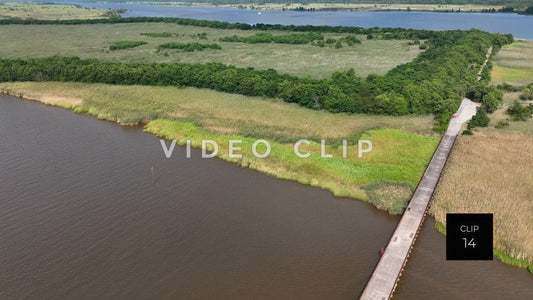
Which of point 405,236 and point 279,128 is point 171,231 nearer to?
point 405,236

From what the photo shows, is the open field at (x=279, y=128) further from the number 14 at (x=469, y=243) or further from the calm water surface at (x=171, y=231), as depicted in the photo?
the number 14 at (x=469, y=243)

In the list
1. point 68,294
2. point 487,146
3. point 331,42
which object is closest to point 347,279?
point 68,294

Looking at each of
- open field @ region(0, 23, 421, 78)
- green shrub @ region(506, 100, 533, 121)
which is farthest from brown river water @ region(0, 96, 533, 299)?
open field @ region(0, 23, 421, 78)

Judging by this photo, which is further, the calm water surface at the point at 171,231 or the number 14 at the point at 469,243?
the number 14 at the point at 469,243

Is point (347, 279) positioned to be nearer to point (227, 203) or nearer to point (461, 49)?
point (227, 203)

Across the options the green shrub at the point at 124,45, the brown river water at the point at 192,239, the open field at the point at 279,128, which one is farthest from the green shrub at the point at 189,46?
the brown river water at the point at 192,239
